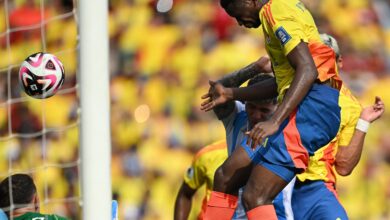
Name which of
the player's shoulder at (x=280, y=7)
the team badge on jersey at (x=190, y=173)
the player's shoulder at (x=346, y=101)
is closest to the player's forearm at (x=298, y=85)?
the player's shoulder at (x=280, y=7)

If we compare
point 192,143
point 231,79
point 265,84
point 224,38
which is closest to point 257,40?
point 224,38

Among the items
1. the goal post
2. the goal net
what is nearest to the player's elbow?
the goal post

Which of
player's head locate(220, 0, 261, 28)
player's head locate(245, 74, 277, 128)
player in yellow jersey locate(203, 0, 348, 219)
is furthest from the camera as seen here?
player's head locate(245, 74, 277, 128)

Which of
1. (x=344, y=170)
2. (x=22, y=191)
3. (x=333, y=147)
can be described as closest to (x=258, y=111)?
(x=333, y=147)

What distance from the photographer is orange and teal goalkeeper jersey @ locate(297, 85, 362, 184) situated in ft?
15.9

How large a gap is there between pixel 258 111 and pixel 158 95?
3156mm

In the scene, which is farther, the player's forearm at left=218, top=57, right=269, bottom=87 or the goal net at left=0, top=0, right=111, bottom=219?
the goal net at left=0, top=0, right=111, bottom=219

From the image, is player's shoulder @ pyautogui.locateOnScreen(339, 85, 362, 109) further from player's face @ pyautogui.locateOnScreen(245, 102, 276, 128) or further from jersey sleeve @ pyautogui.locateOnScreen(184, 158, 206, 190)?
jersey sleeve @ pyautogui.locateOnScreen(184, 158, 206, 190)

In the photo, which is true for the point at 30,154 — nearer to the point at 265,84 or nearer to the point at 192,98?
the point at 192,98

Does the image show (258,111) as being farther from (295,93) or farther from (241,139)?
(295,93)

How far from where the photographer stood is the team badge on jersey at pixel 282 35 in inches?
159

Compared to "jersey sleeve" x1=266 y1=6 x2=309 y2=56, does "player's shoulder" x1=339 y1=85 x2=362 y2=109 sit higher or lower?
lower

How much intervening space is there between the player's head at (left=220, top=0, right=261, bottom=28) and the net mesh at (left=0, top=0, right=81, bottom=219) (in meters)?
3.83

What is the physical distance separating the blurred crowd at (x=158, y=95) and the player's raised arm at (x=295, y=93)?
398 centimetres
